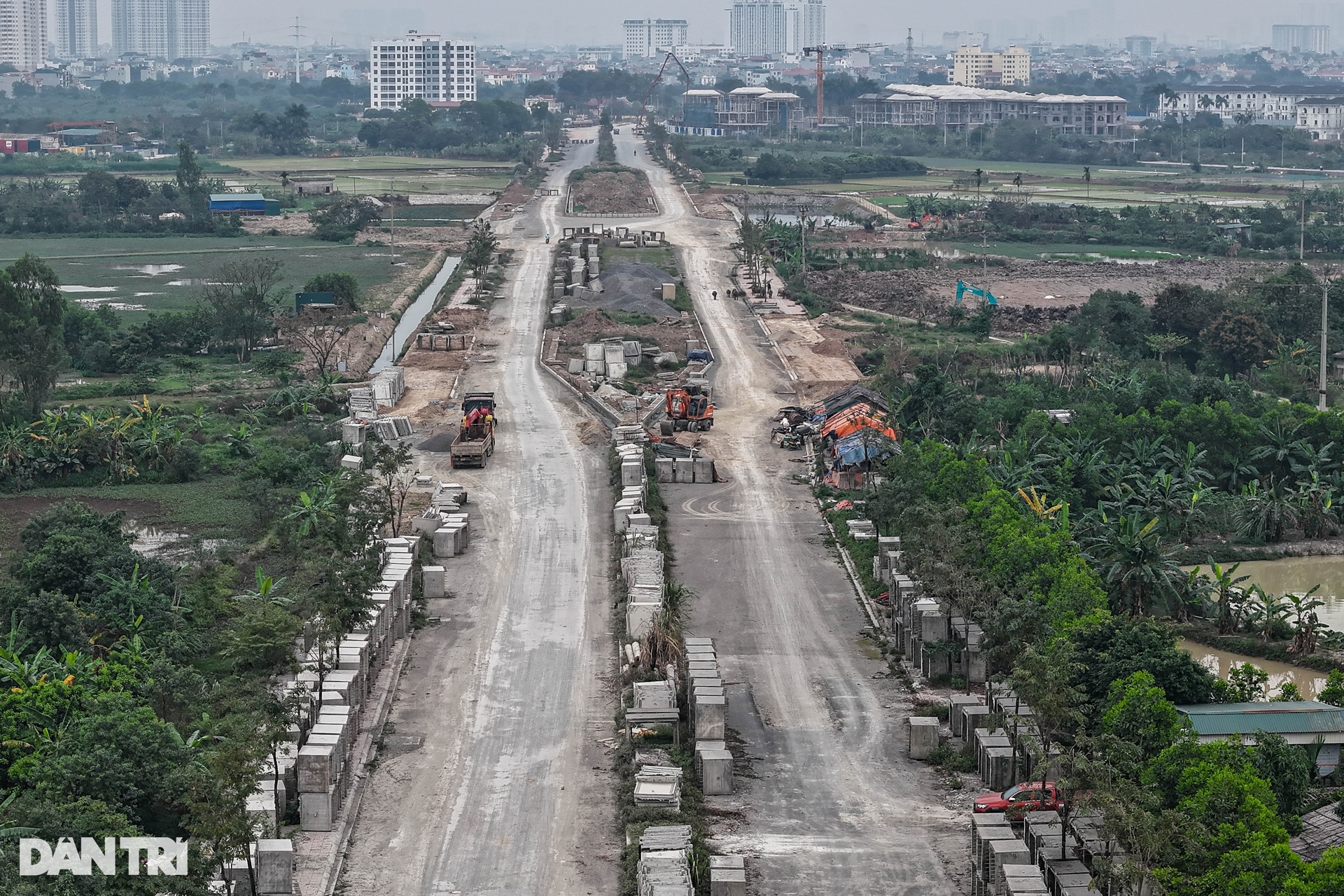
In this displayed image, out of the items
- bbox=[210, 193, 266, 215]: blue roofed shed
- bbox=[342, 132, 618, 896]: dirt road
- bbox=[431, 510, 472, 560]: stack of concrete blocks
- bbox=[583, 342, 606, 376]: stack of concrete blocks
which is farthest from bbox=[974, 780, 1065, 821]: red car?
bbox=[210, 193, 266, 215]: blue roofed shed

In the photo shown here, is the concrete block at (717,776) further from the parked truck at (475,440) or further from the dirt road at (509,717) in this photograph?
the parked truck at (475,440)

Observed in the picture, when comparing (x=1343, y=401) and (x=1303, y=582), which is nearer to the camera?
(x=1303, y=582)

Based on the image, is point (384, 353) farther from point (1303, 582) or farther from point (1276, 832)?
point (1276, 832)

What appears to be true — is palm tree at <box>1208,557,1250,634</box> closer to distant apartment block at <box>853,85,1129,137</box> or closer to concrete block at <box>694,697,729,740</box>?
concrete block at <box>694,697,729,740</box>

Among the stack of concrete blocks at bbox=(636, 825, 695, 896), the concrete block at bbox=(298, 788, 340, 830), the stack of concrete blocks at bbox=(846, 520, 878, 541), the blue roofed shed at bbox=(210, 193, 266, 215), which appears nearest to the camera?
the stack of concrete blocks at bbox=(636, 825, 695, 896)

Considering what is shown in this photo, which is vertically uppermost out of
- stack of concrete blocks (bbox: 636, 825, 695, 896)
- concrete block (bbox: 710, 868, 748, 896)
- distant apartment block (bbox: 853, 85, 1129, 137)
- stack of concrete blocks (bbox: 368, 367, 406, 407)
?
distant apartment block (bbox: 853, 85, 1129, 137)

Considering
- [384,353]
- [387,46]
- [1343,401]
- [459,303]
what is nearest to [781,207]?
[459,303]

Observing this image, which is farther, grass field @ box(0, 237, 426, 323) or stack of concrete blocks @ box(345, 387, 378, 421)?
grass field @ box(0, 237, 426, 323)
